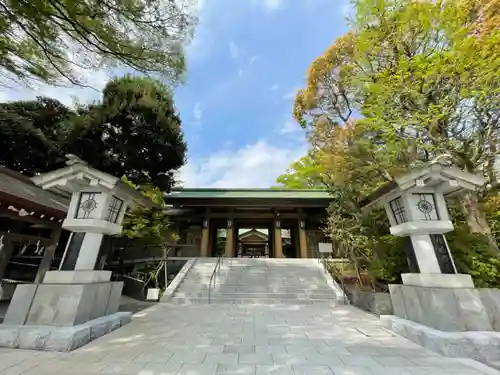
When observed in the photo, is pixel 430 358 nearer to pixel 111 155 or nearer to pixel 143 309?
pixel 143 309

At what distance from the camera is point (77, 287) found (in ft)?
11.4

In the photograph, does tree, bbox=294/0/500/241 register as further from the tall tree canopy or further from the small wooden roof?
the tall tree canopy

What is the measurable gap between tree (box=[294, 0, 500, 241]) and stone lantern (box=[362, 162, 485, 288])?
1574 millimetres

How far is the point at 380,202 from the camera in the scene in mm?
4527

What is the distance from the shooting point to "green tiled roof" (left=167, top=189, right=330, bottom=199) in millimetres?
13320

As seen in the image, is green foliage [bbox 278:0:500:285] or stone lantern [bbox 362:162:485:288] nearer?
stone lantern [bbox 362:162:485:288]

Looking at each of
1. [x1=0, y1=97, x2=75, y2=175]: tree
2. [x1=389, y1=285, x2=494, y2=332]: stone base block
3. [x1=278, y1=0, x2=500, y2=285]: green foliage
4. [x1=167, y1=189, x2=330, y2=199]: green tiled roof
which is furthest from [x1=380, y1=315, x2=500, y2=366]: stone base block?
[x1=0, y1=97, x2=75, y2=175]: tree

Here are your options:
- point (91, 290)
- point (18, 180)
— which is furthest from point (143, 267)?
point (91, 290)

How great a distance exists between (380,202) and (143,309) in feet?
20.0

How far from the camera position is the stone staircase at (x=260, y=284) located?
6.98 meters

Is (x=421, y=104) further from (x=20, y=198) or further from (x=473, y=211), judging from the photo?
(x=20, y=198)

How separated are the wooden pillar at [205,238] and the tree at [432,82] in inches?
384

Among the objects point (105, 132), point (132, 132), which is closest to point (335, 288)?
point (132, 132)

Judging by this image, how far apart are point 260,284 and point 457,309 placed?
5.76m
